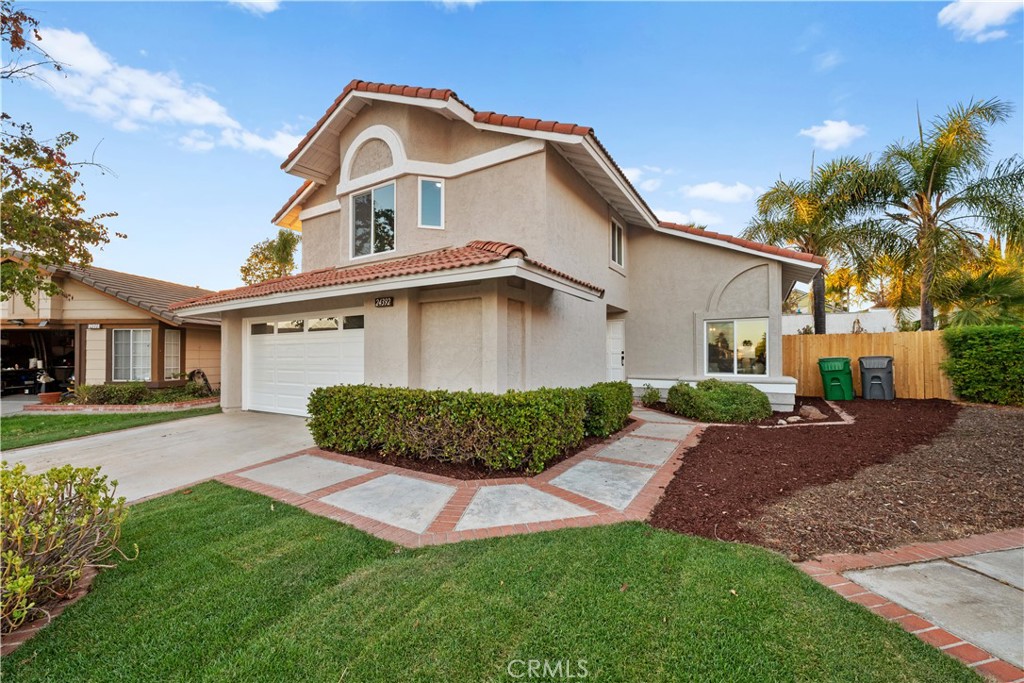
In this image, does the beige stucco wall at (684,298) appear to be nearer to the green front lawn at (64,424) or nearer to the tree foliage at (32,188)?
→ the green front lawn at (64,424)

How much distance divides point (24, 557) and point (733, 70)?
639 inches

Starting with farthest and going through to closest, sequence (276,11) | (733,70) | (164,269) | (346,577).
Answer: (164,269) → (733,70) → (276,11) → (346,577)

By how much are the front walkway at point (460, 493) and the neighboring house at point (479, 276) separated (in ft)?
6.37

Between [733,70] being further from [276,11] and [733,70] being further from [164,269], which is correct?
[164,269]

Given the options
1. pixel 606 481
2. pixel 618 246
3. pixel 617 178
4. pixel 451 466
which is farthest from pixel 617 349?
pixel 451 466

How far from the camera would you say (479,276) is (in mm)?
6246

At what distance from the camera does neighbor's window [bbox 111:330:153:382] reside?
15.3 metres

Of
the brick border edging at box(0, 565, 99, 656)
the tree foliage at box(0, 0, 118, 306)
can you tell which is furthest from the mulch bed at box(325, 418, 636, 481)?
the tree foliage at box(0, 0, 118, 306)

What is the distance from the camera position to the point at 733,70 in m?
11.7

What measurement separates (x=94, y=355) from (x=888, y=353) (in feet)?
90.5

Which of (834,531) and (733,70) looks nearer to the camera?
(834,531)

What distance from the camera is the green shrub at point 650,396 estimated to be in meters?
12.3

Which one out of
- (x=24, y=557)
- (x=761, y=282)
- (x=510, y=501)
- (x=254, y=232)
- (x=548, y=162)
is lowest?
(x=510, y=501)

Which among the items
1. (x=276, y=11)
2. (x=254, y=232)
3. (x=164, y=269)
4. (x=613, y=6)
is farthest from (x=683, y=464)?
(x=254, y=232)
